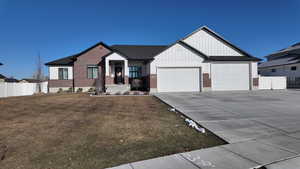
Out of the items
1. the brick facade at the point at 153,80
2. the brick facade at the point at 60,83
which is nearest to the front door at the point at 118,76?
the brick facade at the point at 153,80

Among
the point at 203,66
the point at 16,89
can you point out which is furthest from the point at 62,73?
the point at 203,66

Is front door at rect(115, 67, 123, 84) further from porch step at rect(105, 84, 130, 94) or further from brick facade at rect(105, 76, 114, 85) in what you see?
porch step at rect(105, 84, 130, 94)

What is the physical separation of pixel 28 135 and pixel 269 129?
731cm

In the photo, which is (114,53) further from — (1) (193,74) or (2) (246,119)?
(2) (246,119)

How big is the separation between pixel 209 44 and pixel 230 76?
4.59 m

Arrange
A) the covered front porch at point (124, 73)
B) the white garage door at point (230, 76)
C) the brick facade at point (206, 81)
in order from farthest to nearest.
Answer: the white garage door at point (230, 76)
the brick facade at point (206, 81)
the covered front porch at point (124, 73)

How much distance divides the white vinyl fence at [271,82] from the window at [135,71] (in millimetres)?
14710

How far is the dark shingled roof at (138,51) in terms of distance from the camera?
1884 cm

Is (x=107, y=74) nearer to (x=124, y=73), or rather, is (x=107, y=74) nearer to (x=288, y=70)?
(x=124, y=73)

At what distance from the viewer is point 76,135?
474 centimetres

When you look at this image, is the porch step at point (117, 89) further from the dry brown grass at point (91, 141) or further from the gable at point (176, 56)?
the dry brown grass at point (91, 141)

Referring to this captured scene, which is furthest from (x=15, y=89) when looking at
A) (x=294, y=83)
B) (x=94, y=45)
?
(x=294, y=83)

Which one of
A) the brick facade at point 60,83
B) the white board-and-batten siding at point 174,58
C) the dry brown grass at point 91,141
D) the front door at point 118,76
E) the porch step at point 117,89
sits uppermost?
the white board-and-batten siding at point 174,58

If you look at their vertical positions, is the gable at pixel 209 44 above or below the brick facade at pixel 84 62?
above
